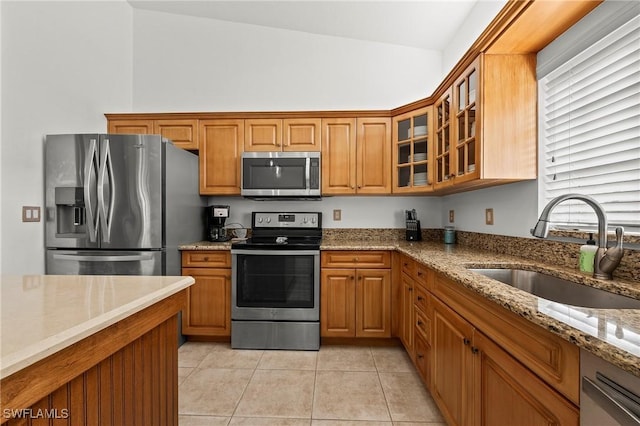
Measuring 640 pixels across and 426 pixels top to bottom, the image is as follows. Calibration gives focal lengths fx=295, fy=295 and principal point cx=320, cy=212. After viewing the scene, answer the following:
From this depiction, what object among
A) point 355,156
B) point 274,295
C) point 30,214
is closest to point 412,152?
point 355,156

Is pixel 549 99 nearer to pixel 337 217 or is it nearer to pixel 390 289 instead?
pixel 390 289

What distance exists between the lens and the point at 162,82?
3.30 meters

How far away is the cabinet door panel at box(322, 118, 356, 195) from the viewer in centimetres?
293

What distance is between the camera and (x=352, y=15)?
282cm

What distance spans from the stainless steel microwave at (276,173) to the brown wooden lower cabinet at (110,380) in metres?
1.74

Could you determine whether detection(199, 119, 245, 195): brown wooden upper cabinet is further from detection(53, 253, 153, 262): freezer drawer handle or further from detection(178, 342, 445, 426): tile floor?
detection(178, 342, 445, 426): tile floor

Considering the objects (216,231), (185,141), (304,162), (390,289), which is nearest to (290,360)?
(390,289)

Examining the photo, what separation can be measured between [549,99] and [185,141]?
2.97m

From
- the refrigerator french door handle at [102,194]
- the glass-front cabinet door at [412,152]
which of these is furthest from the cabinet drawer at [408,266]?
the refrigerator french door handle at [102,194]

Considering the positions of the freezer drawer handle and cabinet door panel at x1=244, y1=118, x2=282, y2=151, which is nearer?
the freezer drawer handle

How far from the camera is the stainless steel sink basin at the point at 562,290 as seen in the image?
1125 mm

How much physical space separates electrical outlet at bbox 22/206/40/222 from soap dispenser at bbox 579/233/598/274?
3.48 metres

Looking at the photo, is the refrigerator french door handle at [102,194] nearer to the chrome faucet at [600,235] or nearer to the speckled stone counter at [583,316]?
the speckled stone counter at [583,316]

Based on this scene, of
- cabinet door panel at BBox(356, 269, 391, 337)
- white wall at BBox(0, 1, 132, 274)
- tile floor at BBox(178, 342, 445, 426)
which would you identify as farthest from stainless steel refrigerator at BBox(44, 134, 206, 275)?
cabinet door panel at BBox(356, 269, 391, 337)
